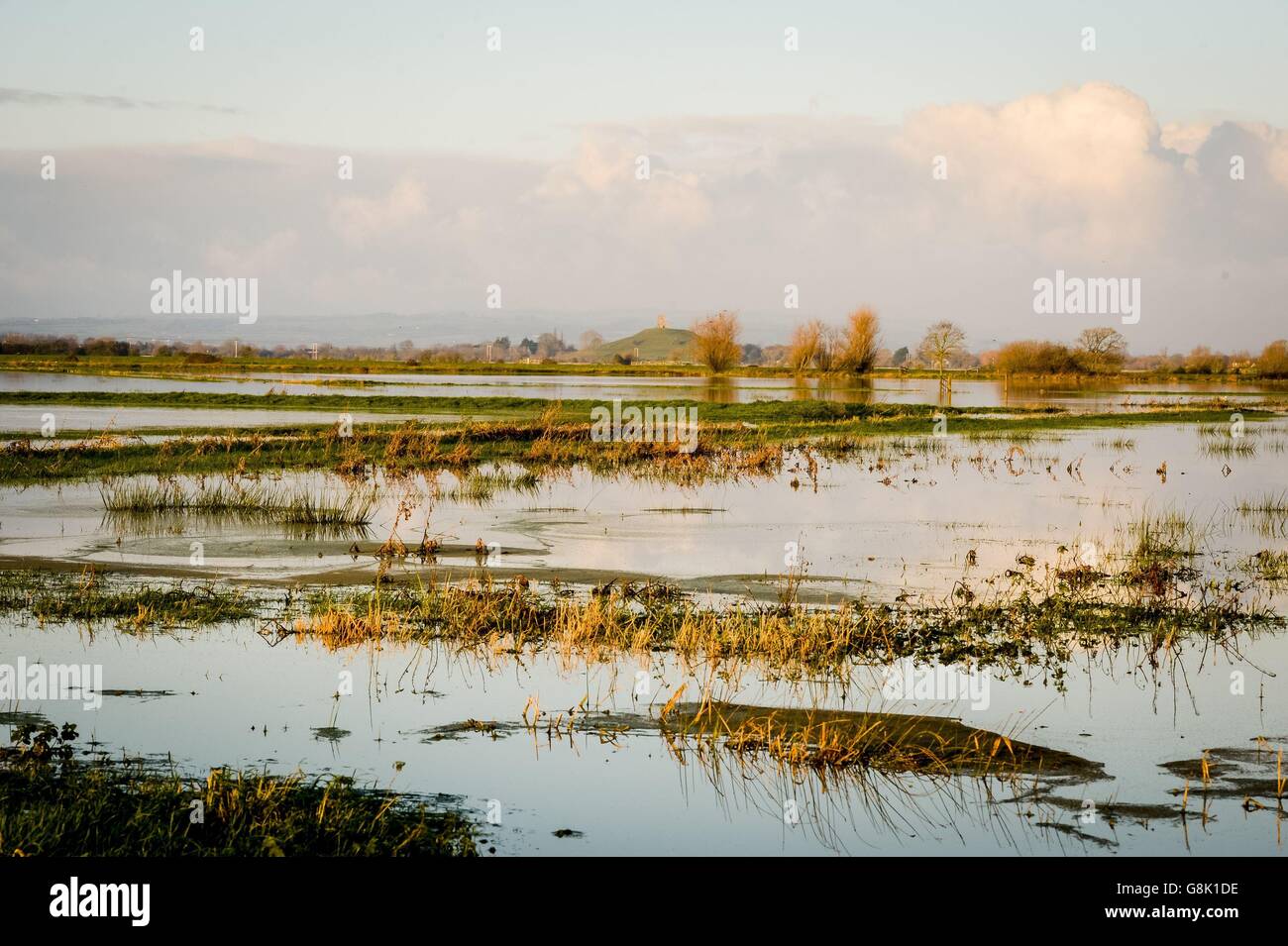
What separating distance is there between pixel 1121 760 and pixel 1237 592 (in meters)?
6.18

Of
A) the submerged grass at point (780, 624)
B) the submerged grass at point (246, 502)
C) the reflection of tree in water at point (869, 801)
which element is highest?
the submerged grass at point (246, 502)

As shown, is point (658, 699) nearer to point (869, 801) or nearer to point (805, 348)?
point (869, 801)

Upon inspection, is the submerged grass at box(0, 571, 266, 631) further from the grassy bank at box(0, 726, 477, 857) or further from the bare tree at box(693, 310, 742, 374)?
the bare tree at box(693, 310, 742, 374)

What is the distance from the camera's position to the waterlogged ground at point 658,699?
714 centimetres

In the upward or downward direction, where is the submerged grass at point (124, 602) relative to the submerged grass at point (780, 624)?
upward

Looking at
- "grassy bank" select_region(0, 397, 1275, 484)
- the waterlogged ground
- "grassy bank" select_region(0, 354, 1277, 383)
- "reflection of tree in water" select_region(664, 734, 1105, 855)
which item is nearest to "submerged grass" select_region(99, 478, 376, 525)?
the waterlogged ground

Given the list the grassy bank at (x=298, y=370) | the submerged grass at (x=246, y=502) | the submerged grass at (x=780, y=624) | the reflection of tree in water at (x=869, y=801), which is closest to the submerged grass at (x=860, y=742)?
the reflection of tree in water at (x=869, y=801)

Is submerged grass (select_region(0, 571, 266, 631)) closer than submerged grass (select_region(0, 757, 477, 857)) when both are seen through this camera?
No

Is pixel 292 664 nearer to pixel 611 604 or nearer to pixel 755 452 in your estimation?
pixel 611 604

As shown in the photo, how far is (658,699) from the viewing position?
9.46 metres

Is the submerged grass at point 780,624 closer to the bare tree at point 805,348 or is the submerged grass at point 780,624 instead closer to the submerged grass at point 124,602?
the submerged grass at point 124,602

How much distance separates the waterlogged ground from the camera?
281 inches

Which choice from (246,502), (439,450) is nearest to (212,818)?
(246,502)
